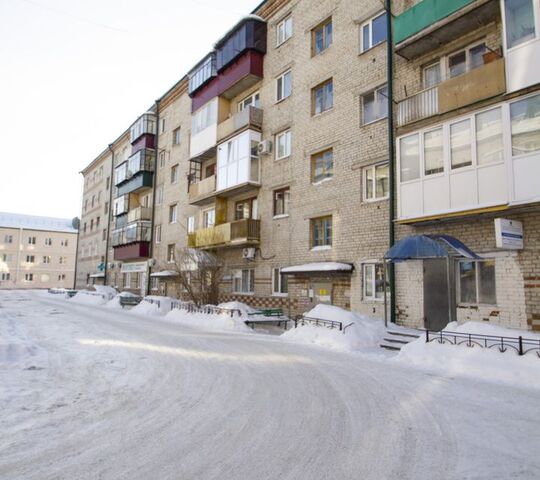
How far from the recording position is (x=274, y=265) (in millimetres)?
17203

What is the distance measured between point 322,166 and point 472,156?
22.2 feet

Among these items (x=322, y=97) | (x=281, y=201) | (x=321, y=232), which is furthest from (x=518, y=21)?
(x=281, y=201)

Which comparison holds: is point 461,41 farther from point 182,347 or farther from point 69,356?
point 69,356

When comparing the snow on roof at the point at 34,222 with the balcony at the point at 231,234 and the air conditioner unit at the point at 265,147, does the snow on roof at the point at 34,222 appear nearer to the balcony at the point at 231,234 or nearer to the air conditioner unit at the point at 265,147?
the balcony at the point at 231,234

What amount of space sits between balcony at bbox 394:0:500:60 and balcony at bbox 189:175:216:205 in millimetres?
11369

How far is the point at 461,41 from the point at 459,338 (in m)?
8.50

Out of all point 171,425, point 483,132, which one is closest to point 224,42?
point 483,132

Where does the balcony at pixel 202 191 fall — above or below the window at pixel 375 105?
below

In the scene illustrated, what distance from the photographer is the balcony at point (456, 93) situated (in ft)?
31.4

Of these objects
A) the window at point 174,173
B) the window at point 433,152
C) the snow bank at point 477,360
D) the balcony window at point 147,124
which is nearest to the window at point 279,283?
the window at point 433,152

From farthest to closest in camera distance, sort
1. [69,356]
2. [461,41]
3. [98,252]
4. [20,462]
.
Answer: [98,252], [461,41], [69,356], [20,462]

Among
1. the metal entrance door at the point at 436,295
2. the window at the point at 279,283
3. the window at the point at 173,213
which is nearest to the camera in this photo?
the metal entrance door at the point at 436,295

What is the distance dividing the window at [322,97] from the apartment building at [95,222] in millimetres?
27269

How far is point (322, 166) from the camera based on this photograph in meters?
15.9
